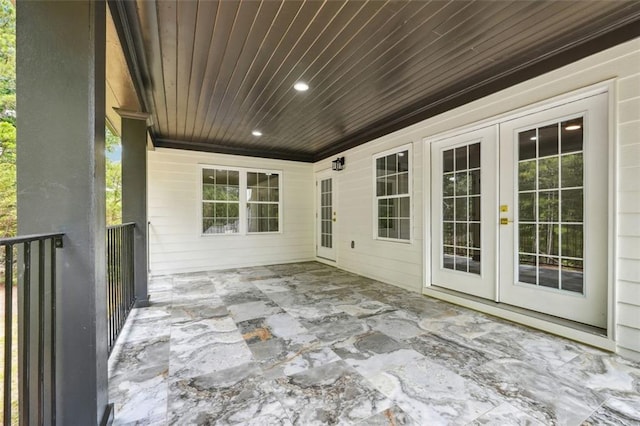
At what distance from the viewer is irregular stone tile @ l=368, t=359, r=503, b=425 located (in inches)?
63.2

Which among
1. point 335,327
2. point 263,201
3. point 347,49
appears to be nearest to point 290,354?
point 335,327

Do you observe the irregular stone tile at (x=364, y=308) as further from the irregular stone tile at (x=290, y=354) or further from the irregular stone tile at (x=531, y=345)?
the irregular stone tile at (x=531, y=345)

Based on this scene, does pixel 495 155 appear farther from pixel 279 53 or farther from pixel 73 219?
pixel 73 219

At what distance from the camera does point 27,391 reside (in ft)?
3.82

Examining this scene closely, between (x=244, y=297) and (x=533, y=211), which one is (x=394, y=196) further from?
(x=244, y=297)

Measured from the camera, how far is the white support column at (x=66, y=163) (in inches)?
49.1

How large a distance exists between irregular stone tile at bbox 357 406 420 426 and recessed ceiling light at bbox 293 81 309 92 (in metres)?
3.03

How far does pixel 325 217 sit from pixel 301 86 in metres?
3.81

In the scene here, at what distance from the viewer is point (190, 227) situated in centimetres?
562

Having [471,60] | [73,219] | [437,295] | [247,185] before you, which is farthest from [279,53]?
[247,185]

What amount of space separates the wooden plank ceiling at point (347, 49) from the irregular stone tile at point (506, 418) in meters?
2.61

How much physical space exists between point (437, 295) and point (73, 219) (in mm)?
3794

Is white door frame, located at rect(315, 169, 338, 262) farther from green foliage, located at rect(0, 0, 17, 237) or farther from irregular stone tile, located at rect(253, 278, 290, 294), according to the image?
green foliage, located at rect(0, 0, 17, 237)

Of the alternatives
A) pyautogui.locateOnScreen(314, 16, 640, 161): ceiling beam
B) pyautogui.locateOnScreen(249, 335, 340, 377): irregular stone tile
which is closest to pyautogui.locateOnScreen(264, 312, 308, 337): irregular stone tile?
pyautogui.locateOnScreen(249, 335, 340, 377): irregular stone tile
